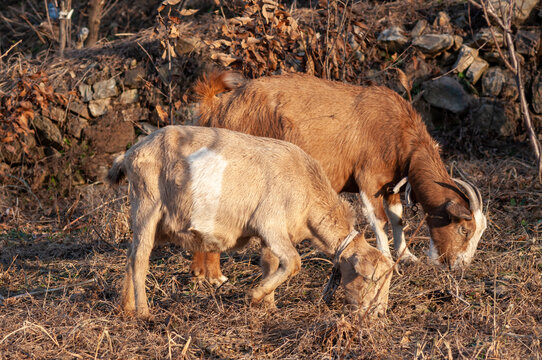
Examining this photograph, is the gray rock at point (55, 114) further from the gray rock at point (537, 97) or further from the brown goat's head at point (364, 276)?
the gray rock at point (537, 97)

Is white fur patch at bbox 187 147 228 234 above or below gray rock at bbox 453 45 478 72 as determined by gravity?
above

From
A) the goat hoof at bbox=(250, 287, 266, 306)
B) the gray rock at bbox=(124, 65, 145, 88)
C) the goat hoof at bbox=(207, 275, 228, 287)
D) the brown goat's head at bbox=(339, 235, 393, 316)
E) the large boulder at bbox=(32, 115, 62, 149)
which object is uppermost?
the brown goat's head at bbox=(339, 235, 393, 316)

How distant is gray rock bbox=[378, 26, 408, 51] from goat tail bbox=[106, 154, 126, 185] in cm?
648

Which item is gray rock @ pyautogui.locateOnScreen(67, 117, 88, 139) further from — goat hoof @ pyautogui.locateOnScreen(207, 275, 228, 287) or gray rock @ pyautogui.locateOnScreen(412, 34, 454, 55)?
gray rock @ pyautogui.locateOnScreen(412, 34, 454, 55)

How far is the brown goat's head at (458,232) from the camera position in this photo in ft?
20.2

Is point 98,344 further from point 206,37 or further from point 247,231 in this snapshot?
point 206,37

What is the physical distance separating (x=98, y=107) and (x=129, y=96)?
0.54 m

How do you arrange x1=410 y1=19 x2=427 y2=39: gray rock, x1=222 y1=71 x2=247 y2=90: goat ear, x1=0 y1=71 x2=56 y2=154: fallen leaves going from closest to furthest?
x1=222 y1=71 x2=247 y2=90: goat ear → x1=0 y1=71 x2=56 y2=154: fallen leaves → x1=410 y1=19 x2=427 y2=39: gray rock

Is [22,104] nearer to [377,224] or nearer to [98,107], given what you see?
[98,107]

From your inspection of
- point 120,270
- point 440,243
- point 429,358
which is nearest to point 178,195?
point 120,270

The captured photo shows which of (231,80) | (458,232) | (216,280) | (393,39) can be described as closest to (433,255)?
(458,232)

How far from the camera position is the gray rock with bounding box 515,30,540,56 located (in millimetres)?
10609

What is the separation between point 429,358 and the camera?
4234mm

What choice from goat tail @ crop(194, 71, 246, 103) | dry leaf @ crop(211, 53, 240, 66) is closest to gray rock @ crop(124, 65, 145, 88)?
dry leaf @ crop(211, 53, 240, 66)
